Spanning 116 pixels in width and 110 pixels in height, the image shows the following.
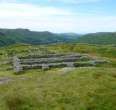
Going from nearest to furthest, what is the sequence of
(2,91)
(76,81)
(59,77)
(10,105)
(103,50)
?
(10,105) → (2,91) → (76,81) → (59,77) → (103,50)

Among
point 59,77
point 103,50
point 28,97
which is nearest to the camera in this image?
point 28,97

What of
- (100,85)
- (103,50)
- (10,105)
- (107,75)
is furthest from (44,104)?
(103,50)

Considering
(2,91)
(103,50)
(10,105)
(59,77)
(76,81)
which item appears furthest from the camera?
Result: (103,50)

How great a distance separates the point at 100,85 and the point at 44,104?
32.5ft

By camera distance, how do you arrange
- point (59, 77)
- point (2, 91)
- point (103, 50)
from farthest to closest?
point (103, 50), point (59, 77), point (2, 91)

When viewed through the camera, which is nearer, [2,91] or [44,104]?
[44,104]

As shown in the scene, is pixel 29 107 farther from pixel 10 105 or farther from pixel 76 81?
pixel 76 81

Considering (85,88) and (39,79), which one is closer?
Answer: (85,88)

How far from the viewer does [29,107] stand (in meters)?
32.6

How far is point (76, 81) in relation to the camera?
41.6m

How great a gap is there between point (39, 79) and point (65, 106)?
12032mm

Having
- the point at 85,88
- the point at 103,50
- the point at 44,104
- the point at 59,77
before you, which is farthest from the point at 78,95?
the point at 103,50

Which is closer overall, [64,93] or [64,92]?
[64,93]

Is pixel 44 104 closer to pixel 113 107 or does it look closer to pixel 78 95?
pixel 78 95
